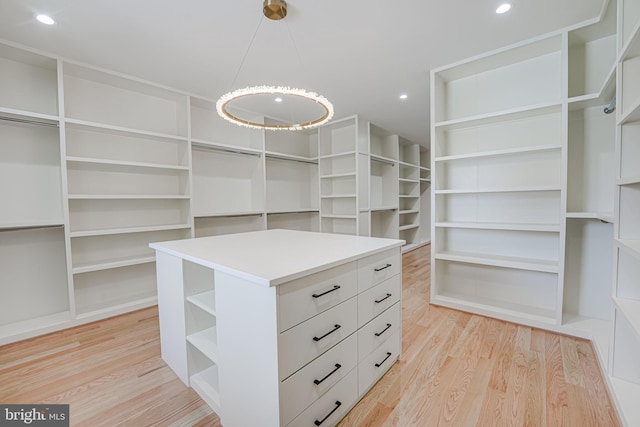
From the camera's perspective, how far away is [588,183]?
2.25 m

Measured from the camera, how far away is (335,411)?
51.3 inches

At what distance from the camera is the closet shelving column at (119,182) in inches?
103

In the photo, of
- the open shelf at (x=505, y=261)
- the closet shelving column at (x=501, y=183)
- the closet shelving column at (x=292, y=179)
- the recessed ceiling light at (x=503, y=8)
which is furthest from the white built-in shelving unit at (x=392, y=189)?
the recessed ceiling light at (x=503, y=8)

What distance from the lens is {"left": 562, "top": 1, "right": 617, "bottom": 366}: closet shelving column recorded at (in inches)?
84.2

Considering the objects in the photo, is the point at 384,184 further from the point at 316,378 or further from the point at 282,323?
the point at 282,323

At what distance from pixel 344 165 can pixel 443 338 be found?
10.4 feet

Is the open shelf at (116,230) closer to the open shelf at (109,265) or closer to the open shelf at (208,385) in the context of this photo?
the open shelf at (109,265)

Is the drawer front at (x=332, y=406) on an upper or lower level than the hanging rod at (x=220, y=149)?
lower

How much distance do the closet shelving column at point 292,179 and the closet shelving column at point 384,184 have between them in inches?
46.1

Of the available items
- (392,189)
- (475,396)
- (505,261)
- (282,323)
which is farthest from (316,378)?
(392,189)

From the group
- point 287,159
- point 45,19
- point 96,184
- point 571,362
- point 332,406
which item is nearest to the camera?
point 332,406

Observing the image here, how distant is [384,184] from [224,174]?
10.4 feet

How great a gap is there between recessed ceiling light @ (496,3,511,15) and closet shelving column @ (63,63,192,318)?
319cm

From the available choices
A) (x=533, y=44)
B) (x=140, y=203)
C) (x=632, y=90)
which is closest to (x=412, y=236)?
(x=533, y=44)
